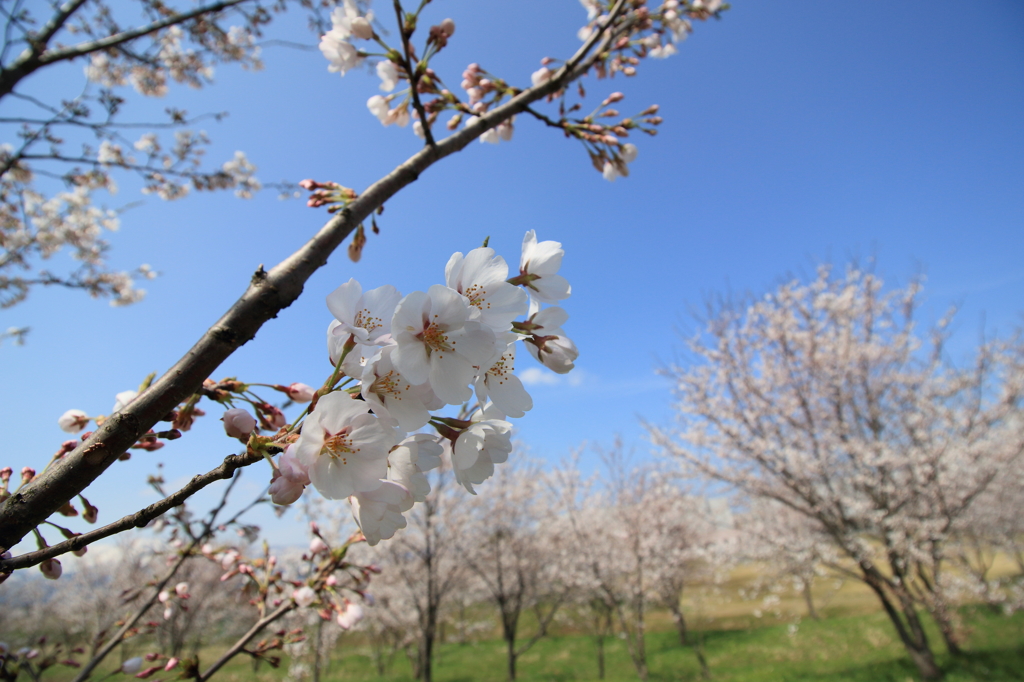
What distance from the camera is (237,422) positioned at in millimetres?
700

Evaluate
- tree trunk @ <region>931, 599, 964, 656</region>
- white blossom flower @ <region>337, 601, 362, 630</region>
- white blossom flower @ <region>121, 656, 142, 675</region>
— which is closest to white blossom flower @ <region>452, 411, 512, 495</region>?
white blossom flower @ <region>337, 601, 362, 630</region>

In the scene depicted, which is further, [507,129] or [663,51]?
[663,51]

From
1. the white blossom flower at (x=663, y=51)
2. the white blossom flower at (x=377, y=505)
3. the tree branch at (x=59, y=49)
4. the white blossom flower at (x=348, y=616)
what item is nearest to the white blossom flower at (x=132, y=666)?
the white blossom flower at (x=348, y=616)

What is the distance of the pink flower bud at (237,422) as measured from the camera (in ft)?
2.29

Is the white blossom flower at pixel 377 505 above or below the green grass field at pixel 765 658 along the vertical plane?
above

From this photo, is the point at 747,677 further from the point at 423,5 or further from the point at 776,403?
the point at 423,5

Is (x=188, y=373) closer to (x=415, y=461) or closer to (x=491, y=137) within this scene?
(x=415, y=461)

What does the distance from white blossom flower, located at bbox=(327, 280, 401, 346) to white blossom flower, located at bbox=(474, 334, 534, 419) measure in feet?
0.60

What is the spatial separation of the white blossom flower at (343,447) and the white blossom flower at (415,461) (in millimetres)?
43

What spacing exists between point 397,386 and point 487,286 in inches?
8.2

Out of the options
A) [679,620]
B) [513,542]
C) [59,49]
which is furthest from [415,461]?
[679,620]

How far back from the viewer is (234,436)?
28.0 inches

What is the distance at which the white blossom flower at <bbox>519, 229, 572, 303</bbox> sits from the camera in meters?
0.84

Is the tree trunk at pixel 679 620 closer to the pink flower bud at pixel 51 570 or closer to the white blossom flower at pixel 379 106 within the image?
the white blossom flower at pixel 379 106
